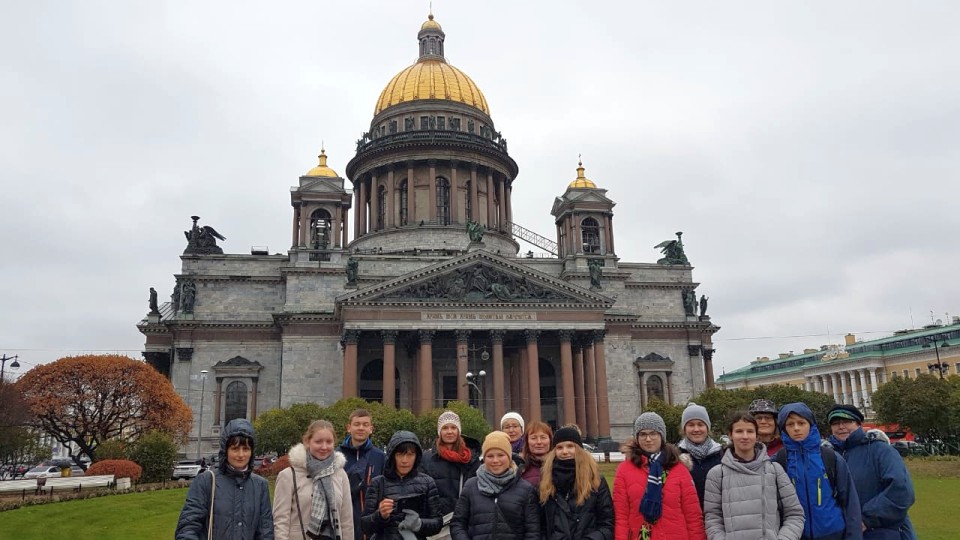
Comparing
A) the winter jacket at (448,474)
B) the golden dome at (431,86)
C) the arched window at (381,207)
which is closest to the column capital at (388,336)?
the arched window at (381,207)

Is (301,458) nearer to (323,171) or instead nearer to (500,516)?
(500,516)

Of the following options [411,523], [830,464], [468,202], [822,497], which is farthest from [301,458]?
[468,202]

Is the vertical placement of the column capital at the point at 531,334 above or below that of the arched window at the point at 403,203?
below

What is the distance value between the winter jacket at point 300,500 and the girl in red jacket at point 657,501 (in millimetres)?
2908

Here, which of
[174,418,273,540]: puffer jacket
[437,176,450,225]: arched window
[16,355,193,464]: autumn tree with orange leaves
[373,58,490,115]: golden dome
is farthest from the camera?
[373,58,490,115]: golden dome

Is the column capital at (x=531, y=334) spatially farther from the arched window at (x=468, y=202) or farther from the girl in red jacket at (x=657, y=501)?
the girl in red jacket at (x=657, y=501)

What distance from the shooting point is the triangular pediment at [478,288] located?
46250 millimetres

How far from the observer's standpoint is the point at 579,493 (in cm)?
745

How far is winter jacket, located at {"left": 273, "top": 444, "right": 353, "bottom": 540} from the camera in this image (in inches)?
299

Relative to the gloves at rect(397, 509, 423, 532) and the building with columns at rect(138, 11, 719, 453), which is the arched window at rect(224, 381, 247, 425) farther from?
the gloves at rect(397, 509, 423, 532)

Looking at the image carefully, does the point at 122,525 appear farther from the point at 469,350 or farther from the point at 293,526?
the point at 469,350

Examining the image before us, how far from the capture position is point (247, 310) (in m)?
52.8

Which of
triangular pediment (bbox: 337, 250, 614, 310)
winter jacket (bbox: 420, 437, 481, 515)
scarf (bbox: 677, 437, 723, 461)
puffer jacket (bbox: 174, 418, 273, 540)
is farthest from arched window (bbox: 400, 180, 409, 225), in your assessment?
puffer jacket (bbox: 174, 418, 273, 540)

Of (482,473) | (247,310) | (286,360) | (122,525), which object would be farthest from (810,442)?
(247,310)
